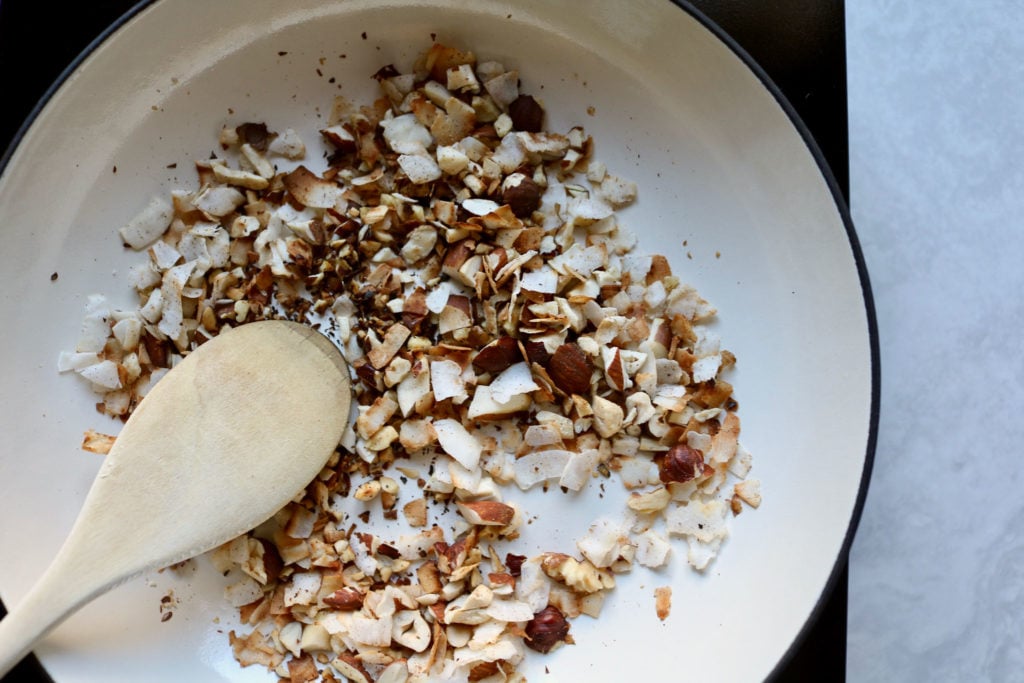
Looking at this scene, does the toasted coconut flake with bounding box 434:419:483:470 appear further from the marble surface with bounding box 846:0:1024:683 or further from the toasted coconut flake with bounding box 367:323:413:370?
Result: the marble surface with bounding box 846:0:1024:683

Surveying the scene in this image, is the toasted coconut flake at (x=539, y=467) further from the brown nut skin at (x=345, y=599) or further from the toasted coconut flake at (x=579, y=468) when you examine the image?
the brown nut skin at (x=345, y=599)

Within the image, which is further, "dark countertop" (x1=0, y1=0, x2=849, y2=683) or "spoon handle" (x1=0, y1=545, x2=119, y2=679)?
"dark countertop" (x1=0, y1=0, x2=849, y2=683)

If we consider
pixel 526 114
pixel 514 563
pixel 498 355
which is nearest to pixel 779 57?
pixel 526 114

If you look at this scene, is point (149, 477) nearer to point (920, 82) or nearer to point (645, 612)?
point (645, 612)

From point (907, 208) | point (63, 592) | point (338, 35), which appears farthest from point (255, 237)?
point (907, 208)

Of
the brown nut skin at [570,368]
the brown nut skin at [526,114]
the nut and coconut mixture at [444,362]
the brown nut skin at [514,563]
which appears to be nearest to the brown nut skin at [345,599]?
the nut and coconut mixture at [444,362]

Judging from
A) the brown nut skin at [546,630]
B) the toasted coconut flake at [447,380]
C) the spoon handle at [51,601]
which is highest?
the toasted coconut flake at [447,380]

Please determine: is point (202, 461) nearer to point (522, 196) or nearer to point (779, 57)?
point (522, 196)

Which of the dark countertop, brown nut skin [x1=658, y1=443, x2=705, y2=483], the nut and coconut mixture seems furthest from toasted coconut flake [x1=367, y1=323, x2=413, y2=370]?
the dark countertop
